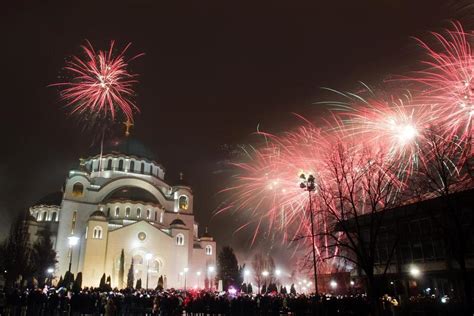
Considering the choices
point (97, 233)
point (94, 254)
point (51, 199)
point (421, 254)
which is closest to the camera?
point (421, 254)

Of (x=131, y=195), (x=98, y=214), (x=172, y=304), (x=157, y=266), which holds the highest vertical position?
(x=131, y=195)

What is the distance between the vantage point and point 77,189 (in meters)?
59.4

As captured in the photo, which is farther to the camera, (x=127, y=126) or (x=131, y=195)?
(x=127, y=126)

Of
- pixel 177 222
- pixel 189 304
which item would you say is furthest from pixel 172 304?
pixel 177 222

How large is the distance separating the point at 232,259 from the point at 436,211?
154 feet

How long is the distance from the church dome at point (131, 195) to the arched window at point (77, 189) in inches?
165

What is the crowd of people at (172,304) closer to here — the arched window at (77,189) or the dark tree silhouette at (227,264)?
the arched window at (77,189)

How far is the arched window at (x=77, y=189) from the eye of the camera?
59.0 metres

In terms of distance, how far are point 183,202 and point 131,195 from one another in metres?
12.0

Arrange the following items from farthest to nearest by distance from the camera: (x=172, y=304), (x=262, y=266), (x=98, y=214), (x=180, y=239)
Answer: (x=262, y=266)
(x=180, y=239)
(x=98, y=214)
(x=172, y=304)

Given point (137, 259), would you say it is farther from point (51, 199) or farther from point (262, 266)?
point (262, 266)

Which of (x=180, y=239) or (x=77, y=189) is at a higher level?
(x=77, y=189)

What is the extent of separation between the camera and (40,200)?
Result: 66188 millimetres

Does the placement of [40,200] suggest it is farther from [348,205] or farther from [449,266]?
[449,266]
